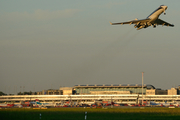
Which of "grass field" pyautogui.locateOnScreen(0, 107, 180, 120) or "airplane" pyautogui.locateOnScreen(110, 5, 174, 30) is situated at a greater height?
"airplane" pyautogui.locateOnScreen(110, 5, 174, 30)

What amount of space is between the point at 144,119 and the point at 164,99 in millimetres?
152629

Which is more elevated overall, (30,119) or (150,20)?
(150,20)

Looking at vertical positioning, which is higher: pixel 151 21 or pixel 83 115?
pixel 151 21

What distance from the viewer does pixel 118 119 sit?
52.6 meters

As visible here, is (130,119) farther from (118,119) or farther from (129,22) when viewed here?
(129,22)

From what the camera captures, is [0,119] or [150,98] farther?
[150,98]

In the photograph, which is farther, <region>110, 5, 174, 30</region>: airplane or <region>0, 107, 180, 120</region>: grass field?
<region>110, 5, 174, 30</region>: airplane

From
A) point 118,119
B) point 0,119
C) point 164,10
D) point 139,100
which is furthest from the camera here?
point 139,100

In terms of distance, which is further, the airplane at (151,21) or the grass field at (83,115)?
the airplane at (151,21)

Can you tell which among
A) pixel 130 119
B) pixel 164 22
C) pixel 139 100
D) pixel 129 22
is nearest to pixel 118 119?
pixel 130 119

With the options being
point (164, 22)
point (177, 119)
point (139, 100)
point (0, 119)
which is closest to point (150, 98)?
point (139, 100)

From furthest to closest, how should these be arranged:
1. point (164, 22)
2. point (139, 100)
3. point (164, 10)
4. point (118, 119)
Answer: point (139, 100), point (164, 22), point (164, 10), point (118, 119)

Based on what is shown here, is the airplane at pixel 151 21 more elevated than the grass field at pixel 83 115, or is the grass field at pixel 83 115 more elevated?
the airplane at pixel 151 21

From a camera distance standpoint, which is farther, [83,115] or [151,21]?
[151,21]
